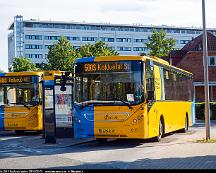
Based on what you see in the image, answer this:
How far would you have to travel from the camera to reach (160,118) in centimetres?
1720

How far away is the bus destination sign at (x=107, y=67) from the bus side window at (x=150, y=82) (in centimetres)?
75

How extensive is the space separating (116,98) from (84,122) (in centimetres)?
140

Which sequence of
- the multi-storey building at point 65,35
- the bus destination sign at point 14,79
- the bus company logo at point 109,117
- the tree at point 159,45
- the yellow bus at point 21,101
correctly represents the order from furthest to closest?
the multi-storey building at point 65,35, the tree at point 159,45, the bus destination sign at point 14,79, the yellow bus at point 21,101, the bus company logo at point 109,117

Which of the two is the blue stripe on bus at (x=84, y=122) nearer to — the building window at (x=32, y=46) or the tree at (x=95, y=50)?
the tree at (x=95, y=50)

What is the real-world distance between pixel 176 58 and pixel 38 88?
136 ft

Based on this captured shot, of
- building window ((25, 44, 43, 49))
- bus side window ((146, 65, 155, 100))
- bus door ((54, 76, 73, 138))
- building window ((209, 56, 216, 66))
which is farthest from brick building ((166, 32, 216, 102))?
building window ((25, 44, 43, 49))

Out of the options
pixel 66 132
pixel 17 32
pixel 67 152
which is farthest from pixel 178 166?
pixel 17 32

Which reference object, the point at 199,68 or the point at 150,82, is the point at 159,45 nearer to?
the point at 199,68

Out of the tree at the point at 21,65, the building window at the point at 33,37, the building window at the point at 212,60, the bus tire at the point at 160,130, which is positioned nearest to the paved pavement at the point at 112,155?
the bus tire at the point at 160,130

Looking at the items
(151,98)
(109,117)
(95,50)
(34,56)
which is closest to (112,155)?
(109,117)

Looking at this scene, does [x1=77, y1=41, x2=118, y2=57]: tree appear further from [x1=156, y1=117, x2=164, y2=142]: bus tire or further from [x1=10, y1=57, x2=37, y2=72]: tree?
[x1=156, y1=117, x2=164, y2=142]: bus tire

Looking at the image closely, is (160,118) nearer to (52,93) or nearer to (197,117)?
(52,93)

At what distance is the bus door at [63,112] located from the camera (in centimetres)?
1836

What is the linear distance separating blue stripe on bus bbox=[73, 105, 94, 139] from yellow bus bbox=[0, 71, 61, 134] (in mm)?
6010
